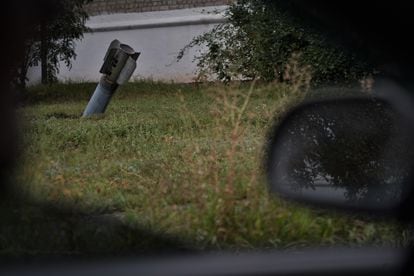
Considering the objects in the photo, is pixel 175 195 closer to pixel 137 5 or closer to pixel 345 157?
pixel 345 157

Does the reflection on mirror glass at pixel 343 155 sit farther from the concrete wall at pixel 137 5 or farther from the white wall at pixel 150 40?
the concrete wall at pixel 137 5

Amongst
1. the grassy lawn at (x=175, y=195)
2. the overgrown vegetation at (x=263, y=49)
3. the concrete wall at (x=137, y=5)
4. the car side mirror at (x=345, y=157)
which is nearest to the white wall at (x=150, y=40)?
the concrete wall at (x=137, y=5)

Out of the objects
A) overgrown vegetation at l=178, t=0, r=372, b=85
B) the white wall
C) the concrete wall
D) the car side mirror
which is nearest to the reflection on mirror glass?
the car side mirror

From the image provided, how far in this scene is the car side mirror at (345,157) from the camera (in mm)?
2373

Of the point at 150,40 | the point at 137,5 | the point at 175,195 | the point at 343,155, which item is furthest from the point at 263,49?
the point at 137,5

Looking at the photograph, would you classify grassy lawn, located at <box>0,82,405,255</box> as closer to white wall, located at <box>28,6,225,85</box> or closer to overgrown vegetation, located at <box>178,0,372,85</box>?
overgrown vegetation, located at <box>178,0,372,85</box>

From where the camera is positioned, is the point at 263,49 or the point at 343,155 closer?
the point at 343,155

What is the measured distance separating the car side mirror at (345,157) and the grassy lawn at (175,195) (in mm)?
276

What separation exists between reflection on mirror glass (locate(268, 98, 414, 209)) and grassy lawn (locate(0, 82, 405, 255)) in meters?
0.27

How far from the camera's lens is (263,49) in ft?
26.2

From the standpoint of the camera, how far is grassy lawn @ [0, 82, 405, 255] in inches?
137

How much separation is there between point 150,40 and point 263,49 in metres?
5.65

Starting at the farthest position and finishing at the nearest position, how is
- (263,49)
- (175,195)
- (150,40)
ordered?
(150,40) < (263,49) < (175,195)

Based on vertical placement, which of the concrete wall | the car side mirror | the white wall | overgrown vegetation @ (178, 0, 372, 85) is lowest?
the car side mirror
